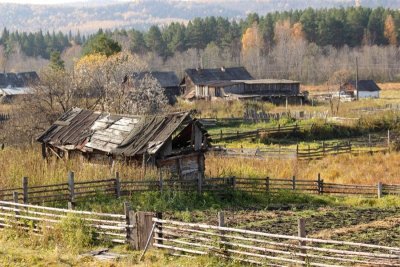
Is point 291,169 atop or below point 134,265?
below

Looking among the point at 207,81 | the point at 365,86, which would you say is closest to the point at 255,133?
the point at 207,81

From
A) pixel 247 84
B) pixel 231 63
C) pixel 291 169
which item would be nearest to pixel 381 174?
pixel 291 169

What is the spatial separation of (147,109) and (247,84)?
28.7m

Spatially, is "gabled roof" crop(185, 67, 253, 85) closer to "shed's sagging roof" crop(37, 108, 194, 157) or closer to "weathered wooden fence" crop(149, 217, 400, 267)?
"shed's sagging roof" crop(37, 108, 194, 157)

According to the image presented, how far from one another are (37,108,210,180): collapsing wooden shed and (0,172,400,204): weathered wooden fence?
106 cm

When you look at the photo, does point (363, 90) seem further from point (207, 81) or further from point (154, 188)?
point (154, 188)

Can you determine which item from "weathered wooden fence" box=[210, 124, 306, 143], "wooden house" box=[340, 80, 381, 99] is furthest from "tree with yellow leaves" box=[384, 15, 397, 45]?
"weathered wooden fence" box=[210, 124, 306, 143]

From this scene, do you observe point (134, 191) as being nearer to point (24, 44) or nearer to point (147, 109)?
point (147, 109)

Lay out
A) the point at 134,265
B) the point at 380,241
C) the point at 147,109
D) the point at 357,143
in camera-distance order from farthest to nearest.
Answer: the point at 147,109
the point at 357,143
the point at 380,241
the point at 134,265

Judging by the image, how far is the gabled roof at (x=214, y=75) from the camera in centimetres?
8306

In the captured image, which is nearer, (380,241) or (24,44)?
(380,241)

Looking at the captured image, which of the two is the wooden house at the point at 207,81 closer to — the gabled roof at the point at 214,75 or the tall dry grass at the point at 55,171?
the gabled roof at the point at 214,75

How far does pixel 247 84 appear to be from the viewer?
259 ft

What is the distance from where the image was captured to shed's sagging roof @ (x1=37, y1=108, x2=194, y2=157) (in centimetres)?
2728
